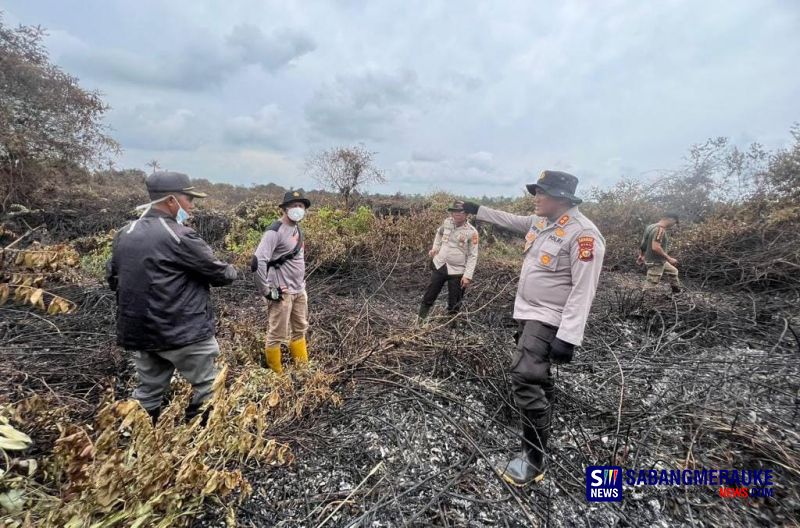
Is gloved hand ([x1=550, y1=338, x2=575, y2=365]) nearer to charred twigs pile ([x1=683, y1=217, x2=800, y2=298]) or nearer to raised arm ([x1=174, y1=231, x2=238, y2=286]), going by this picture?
raised arm ([x1=174, y1=231, x2=238, y2=286])

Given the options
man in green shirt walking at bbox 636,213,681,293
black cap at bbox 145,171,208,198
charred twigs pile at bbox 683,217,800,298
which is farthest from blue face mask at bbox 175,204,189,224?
charred twigs pile at bbox 683,217,800,298

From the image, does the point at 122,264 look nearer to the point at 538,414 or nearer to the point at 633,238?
the point at 538,414

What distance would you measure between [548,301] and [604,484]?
3.89 feet

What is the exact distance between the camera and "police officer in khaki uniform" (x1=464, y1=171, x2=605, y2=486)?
2.10 m

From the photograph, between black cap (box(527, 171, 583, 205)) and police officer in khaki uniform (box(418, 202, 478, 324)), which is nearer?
black cap (box(527, 171, 583, 205))

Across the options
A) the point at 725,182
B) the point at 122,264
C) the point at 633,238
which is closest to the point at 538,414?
the point at 122,264

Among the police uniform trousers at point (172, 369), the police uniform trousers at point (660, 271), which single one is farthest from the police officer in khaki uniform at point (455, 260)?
the police uniform trousers at point (660, 271)

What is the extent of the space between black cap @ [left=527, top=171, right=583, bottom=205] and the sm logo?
5.71 ft

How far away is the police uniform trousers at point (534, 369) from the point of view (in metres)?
2.21

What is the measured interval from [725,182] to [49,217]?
61.0 ft

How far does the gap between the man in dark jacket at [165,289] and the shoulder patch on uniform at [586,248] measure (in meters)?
2.20

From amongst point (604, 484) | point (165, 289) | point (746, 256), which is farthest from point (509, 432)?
point (746, 256)

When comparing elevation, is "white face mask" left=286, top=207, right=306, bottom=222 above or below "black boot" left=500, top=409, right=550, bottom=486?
above

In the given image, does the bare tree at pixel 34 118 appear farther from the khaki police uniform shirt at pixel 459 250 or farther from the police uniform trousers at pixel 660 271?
the police uniform trousers at pixel 660 271
